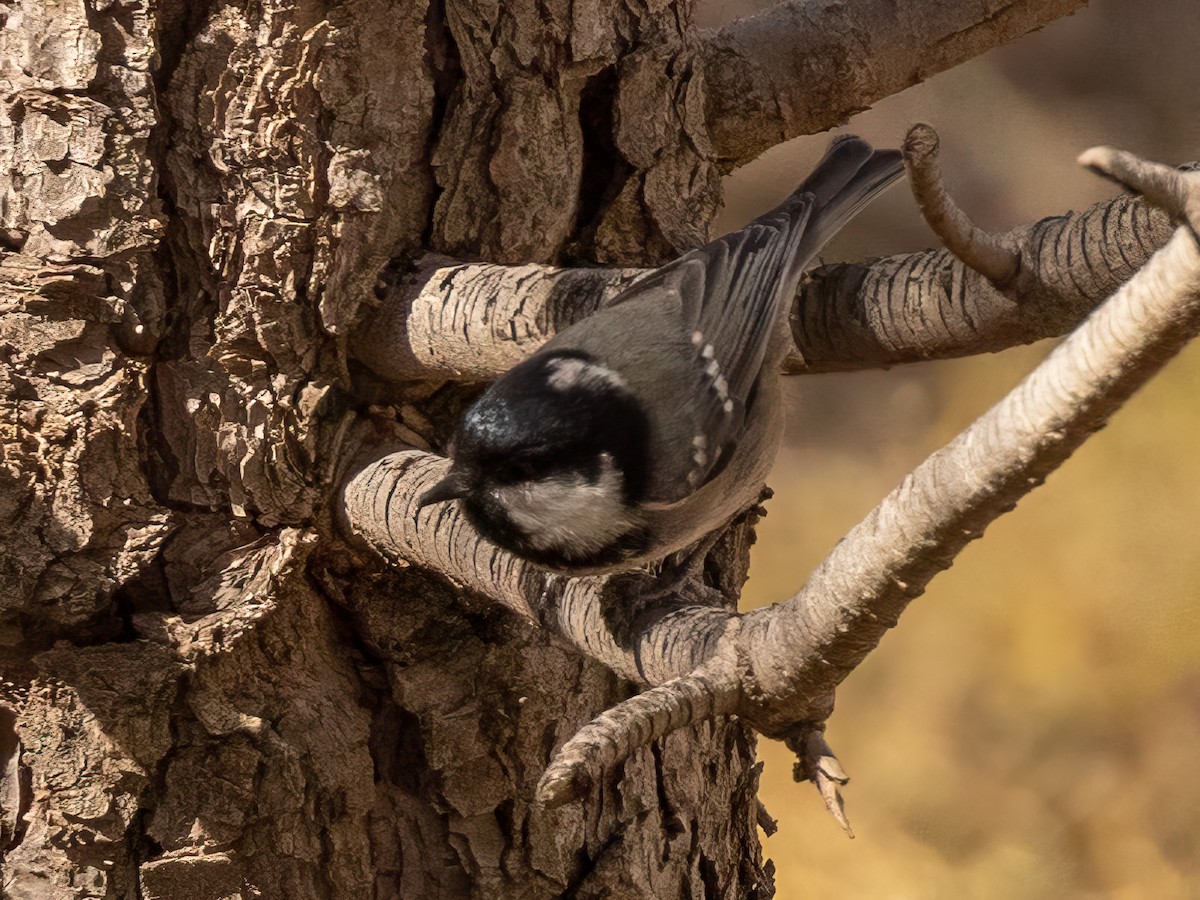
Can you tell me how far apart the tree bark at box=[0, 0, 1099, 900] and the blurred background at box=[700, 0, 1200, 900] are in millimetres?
407

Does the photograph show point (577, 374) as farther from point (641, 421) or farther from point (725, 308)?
point (725, 308)

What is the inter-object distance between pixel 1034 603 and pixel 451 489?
2.85 ft

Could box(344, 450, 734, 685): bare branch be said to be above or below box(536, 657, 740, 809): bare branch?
above

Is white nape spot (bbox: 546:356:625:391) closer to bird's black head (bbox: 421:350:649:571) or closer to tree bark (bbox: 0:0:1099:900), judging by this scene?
bird's black head (bbox: 421:350:649:571)

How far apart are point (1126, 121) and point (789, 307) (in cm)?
53

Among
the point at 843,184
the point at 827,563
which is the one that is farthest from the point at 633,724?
the point at 843,184

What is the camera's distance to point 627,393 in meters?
1.11

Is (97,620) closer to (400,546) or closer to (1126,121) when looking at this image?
(400,546)

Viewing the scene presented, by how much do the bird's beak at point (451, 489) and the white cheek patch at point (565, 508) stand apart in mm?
27

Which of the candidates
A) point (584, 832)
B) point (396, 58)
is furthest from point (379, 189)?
point (584, 832)

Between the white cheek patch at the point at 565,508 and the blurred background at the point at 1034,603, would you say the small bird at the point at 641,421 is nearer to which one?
the white cheek patch at the point at 565,508

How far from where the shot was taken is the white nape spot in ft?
3.41

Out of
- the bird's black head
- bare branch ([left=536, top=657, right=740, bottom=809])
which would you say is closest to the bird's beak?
the bird's black head

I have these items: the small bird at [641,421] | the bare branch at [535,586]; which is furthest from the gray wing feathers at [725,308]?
the bare branch at [535,586]
